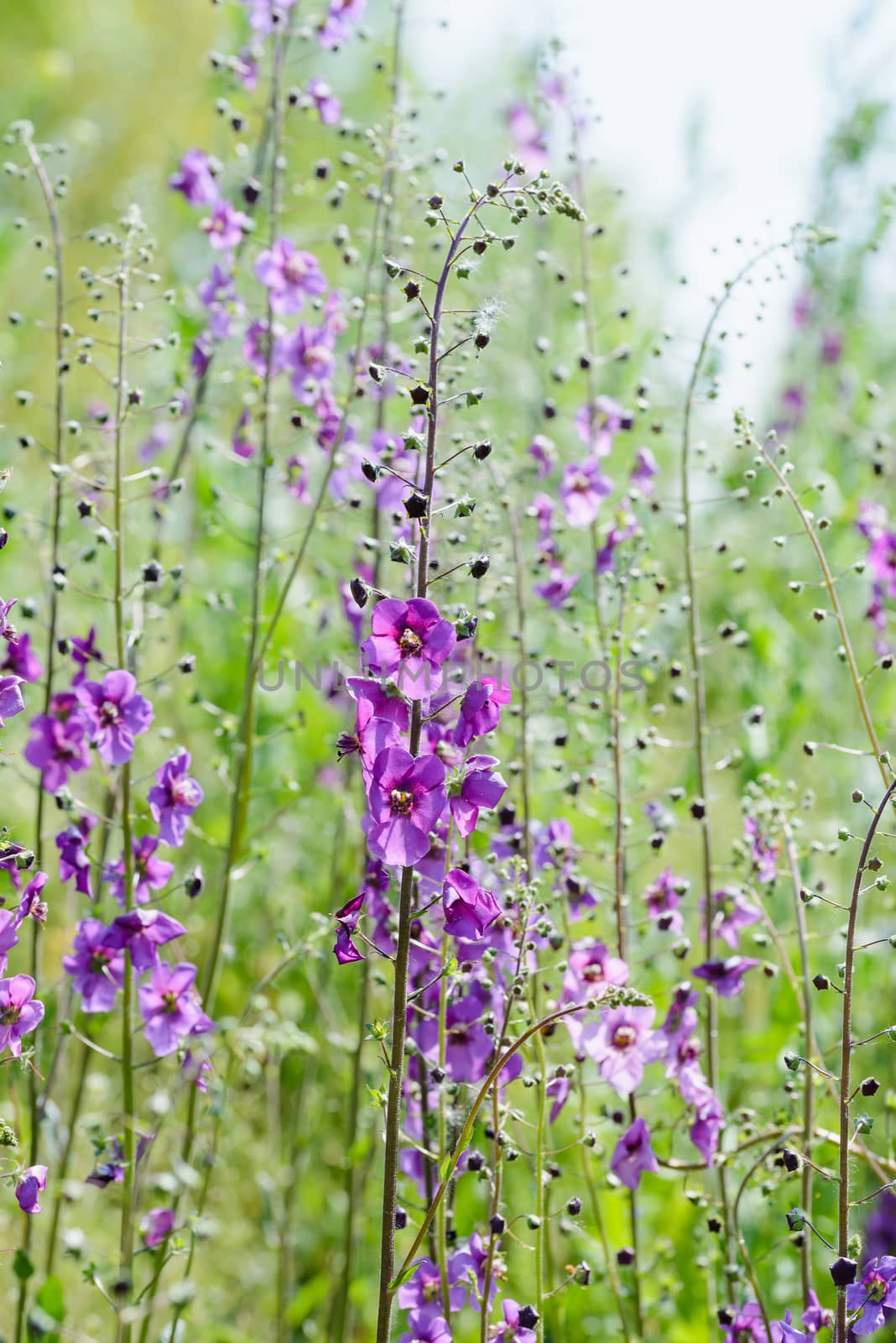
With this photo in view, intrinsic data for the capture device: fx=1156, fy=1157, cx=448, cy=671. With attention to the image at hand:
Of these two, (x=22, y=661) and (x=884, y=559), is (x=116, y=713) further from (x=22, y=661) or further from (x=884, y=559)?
(x=884, y=559)

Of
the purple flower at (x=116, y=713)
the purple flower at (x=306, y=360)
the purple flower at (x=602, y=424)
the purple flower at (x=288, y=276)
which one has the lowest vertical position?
the purple flower at (x=116, y=713)

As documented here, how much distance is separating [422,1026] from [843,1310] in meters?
0.83

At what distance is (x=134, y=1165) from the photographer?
7.06ft

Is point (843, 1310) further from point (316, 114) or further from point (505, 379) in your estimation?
point (505, 379)

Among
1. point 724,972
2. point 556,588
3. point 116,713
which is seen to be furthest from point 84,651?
point 724,972

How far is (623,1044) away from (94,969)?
99cm

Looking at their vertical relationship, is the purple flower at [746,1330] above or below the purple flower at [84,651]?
below

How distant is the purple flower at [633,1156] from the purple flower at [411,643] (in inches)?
39.8

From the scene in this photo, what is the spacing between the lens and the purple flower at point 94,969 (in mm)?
2078

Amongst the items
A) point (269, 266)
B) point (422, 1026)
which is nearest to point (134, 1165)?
point (422, 1026)

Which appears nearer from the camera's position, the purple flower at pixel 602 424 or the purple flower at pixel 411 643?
the purple flower at pixel 411 643

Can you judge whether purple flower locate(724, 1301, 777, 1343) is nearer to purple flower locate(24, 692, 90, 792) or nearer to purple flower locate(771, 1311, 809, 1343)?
purple flower locate(771, 1311, 809, 1343)

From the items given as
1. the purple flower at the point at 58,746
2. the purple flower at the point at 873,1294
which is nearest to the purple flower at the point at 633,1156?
the purple flower at the point at 873,1294

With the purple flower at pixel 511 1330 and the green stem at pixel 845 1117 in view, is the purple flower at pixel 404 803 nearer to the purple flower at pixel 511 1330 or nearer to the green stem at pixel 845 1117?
the green stem at pixel 845 1117
